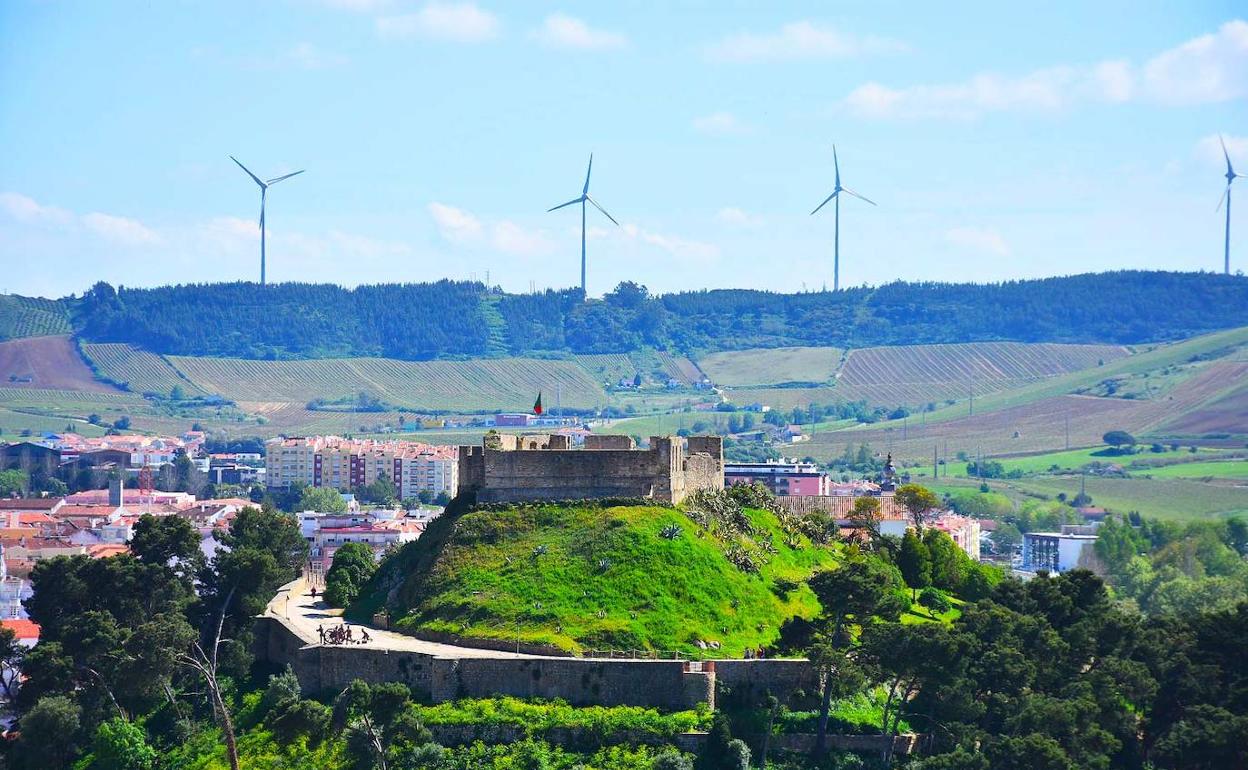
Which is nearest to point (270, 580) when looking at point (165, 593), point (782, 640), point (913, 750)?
point (165, 593)

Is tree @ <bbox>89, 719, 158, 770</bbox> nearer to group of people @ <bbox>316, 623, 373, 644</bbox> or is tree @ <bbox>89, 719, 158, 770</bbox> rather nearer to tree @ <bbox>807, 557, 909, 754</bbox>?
group of people @ <bbox>316, 623, 373, 644</bbox>

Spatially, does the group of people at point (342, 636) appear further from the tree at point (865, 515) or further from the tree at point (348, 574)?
the tree at point (865, 515)

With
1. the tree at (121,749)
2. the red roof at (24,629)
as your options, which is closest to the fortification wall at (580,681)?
the tree at (121,749)

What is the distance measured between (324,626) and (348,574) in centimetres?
852

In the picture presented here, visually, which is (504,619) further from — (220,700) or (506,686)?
(220,700)

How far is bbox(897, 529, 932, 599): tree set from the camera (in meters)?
93.9

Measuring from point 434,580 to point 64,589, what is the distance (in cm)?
1430

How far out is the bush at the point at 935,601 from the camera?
89.4 m

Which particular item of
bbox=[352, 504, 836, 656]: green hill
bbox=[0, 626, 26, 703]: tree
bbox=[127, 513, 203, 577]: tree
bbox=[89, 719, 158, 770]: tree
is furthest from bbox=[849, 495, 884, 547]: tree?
bbox=[0, 626, 26, 703]: tree

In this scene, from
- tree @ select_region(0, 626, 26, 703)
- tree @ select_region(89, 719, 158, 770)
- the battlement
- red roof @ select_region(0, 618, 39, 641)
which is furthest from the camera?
red roof @ select_region(0, 618, 39, 641)

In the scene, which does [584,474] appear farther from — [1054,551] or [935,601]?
[1054,551]

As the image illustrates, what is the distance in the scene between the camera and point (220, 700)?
77688 mm

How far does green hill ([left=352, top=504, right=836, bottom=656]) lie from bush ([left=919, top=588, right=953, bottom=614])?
6.18m

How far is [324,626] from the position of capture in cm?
8169
